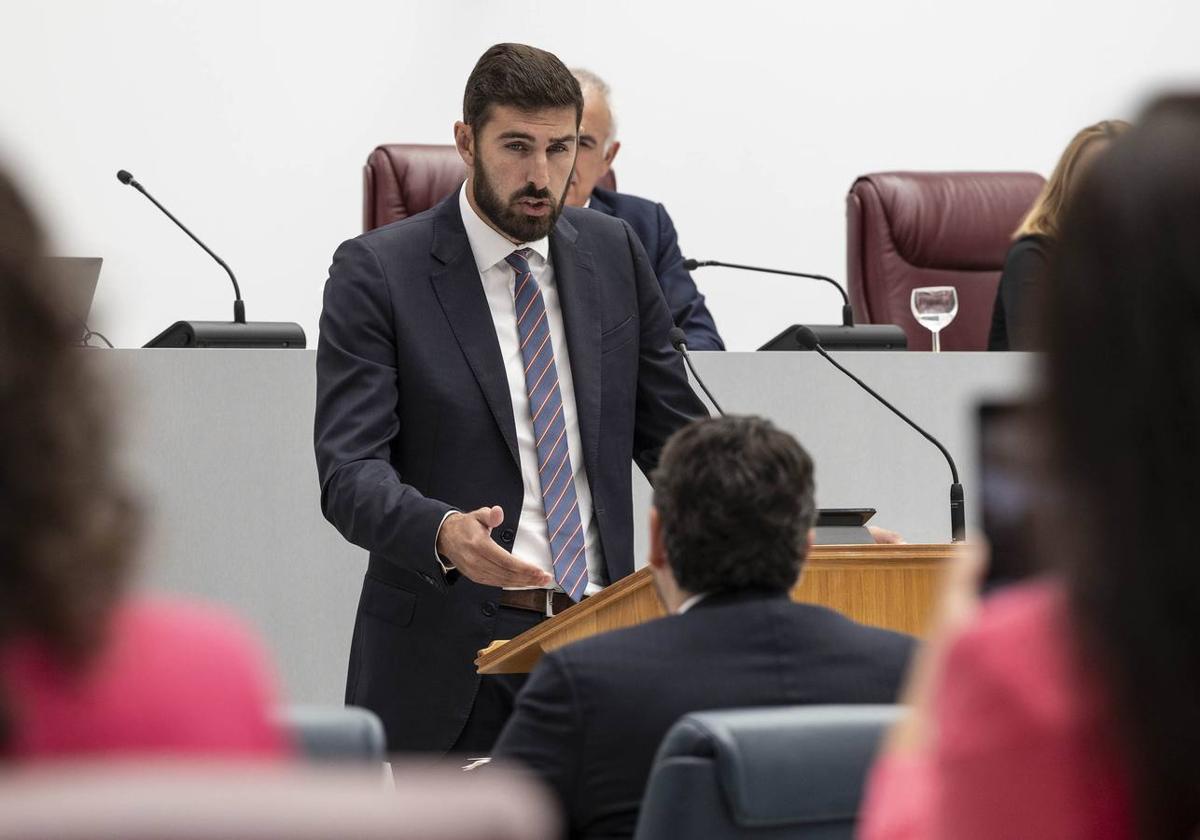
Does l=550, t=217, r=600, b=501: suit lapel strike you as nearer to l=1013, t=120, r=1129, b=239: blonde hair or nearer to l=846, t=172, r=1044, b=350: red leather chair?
l=1013, t=120, r=1129, b=239: blonde hair

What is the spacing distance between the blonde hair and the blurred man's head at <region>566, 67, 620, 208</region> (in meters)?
1.20

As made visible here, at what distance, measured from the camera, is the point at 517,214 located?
115 inches

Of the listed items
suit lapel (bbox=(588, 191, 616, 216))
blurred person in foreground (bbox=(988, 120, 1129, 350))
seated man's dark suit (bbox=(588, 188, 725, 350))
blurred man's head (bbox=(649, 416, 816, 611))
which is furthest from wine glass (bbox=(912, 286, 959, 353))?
blurred man's head (bbox=(649, 416, 816, 611))

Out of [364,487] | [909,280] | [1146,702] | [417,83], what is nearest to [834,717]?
[1146,702]

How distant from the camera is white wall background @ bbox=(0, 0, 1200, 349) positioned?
19.6 ft

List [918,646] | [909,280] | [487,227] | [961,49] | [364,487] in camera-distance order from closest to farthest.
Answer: [918,646], [364,487], [487,227], [909,280], [961,49]

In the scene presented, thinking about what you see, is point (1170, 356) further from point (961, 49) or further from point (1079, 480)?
point (961, 49)

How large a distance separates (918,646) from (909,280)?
328 cm

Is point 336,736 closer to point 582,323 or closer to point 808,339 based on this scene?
point 582,323

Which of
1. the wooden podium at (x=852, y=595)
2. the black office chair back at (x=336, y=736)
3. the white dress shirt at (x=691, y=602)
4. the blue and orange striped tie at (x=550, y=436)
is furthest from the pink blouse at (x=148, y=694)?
the blue and orange striped tie at (x=550, y=436)

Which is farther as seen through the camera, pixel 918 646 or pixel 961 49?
pixel 961 49

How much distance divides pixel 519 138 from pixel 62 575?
2296mm

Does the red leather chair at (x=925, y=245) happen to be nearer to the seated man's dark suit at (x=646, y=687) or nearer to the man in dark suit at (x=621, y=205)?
the man in dark suit at (x=621, y=205)

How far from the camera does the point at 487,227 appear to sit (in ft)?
9.75
